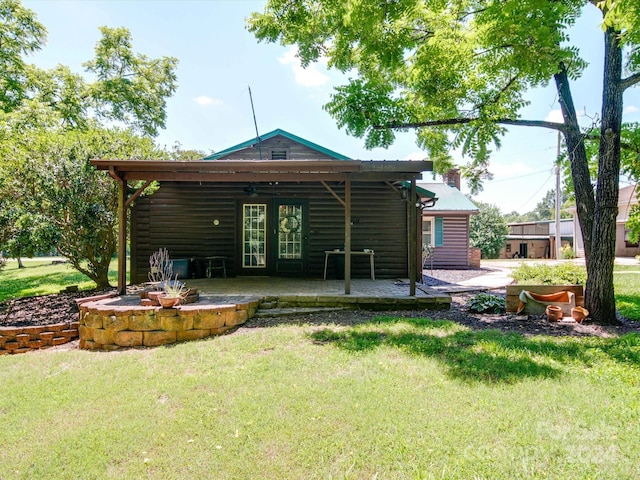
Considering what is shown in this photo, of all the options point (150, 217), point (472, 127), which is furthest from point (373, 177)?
point (150, 217)

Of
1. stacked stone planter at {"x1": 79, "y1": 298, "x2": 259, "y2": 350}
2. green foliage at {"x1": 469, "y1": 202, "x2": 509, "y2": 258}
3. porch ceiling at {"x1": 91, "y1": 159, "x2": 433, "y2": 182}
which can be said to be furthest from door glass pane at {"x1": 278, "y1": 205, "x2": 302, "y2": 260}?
green foliage at {"x1": 469, "y1": 202, "x2": 509, "y2": 258}

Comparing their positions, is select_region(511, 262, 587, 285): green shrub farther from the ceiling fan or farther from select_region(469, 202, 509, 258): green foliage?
select_region(469, 202, 509, 258): green foliage

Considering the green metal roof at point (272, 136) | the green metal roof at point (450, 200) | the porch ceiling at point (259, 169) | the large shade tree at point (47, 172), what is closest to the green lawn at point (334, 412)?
the porch ceiling at point (259, 169)

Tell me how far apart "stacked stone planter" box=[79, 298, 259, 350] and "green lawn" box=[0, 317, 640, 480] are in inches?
24.3

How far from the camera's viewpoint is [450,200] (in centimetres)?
1502

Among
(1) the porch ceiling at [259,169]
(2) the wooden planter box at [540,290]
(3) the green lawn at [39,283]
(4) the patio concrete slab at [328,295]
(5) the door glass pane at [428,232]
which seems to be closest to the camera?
(2) the wooden planter box at [540,290]

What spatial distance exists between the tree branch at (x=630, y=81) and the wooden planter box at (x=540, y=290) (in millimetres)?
3170

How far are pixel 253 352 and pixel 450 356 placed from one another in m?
2.26

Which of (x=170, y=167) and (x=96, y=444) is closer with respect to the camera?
(x=96, y=444)

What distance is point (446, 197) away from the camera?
15.3 metres

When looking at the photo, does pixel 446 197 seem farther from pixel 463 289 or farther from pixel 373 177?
pixel 373 177

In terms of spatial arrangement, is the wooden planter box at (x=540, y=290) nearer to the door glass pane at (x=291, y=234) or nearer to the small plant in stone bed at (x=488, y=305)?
the small plant in stone bed at (x=488, y=305)

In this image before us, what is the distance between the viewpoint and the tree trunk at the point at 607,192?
536 centimetres

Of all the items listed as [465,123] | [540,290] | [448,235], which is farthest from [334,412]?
[448,235]
